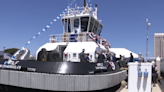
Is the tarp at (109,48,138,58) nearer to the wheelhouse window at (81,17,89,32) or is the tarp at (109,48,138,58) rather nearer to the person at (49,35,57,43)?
the wheelhouse window at (81,17,89,32)

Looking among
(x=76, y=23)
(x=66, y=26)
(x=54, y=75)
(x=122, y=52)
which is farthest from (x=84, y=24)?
(x=122, y=52)

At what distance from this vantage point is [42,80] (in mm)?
5379

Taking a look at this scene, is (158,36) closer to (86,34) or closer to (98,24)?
(98,24)

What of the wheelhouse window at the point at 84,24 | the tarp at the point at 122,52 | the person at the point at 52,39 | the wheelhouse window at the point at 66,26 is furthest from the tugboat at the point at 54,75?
the tarp at the point at 122,52

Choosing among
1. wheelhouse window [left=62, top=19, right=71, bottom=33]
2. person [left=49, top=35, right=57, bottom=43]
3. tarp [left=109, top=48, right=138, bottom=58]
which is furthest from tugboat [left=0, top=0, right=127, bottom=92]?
tarp [left=109, top=48, right=138, bottom=58]

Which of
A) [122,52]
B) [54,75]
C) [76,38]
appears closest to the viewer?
[54,75]

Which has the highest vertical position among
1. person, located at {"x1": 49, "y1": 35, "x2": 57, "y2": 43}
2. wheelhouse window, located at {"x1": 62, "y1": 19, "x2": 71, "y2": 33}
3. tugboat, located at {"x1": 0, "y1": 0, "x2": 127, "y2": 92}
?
wheelhouse window, located at {"x1": 62, "y1": 19, "x2": 71, "y2": 33}

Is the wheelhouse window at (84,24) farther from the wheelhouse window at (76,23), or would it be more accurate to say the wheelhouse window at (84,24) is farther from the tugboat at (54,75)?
the tugboat at (54,75)

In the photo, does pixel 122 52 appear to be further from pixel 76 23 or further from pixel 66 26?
pixel 66 26

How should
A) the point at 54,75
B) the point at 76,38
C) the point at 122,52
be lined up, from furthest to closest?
the point at 122,52, the point at 76,38, the point at 54,75

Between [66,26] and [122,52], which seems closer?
[66,26]

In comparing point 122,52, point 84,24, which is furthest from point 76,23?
point 122,52

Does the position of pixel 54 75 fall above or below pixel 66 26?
below

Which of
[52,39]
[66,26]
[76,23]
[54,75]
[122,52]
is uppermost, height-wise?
[76,23]
